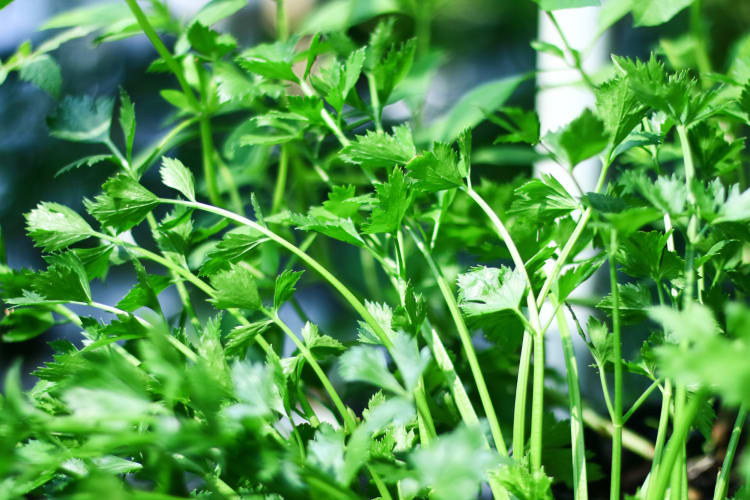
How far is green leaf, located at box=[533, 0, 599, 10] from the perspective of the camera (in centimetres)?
44

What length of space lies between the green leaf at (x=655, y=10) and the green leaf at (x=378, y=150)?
0.24m

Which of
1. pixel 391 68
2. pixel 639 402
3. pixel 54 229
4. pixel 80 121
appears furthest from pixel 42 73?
pixel 639 402

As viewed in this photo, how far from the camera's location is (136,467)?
13.3 inches

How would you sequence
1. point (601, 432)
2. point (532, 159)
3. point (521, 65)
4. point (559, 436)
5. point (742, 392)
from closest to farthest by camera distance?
point (742, 392) → point (559, 436) → point (601, 432) → point (532, 159) → point (521, 65)

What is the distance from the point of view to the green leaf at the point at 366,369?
0.90 ft

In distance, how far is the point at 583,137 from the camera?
297 millimetres

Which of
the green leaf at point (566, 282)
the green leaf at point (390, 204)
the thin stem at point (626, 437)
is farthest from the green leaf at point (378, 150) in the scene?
the thin stem at point (626, 437)

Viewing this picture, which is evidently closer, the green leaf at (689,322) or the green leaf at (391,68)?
the green leaf at (689,322)

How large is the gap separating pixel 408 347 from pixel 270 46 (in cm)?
30

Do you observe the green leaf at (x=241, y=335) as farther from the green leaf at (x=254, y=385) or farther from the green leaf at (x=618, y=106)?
the green leaf at (x=618, y=106)

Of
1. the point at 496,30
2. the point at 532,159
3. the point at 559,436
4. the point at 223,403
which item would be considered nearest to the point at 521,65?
the point at 496,30

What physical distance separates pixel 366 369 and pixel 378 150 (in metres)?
0.16

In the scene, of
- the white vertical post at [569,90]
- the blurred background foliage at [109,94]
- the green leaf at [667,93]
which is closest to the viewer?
the green leaf at [667,93]

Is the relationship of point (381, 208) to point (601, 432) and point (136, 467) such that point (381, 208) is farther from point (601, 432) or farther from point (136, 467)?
point (601, 432)
